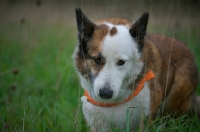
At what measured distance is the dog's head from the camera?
343 centimetres

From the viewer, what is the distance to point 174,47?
4.86m

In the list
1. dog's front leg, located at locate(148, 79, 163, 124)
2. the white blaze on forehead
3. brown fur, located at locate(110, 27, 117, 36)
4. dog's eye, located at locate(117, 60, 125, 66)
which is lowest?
dog's front leg, located at locate(148, 79, 163, 124)

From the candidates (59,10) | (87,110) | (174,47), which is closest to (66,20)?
(59,10)

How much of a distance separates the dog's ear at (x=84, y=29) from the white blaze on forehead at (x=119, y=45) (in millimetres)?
254

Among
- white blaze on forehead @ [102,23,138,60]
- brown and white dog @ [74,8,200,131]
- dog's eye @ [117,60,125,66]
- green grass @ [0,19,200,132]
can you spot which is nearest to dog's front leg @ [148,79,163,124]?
brown and white dog @ [74,8,200,131]

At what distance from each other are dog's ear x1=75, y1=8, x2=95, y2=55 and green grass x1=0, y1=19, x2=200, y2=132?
551mm

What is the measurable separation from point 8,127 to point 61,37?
481cm

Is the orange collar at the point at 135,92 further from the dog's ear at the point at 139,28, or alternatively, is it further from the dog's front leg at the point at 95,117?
the dog's ear at the point at 139,28

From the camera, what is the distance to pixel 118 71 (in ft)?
11.5

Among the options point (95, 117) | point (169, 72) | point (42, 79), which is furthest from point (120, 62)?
point (42, 79)

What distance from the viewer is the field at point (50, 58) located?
3.76 m

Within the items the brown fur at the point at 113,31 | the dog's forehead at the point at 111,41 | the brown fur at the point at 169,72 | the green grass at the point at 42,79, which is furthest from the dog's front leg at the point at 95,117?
the brown fur at the point at 113,31

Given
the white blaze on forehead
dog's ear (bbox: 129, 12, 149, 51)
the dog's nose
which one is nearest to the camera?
the dog's nose

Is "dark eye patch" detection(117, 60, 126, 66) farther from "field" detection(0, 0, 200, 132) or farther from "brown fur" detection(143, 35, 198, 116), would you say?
"brown fur" detection(143, 35, 198, 116)
